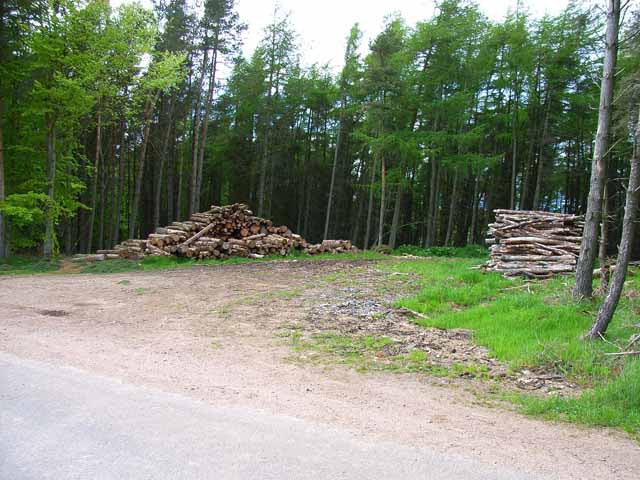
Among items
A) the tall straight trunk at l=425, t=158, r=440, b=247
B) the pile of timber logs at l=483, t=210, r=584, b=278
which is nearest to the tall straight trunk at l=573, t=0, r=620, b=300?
the pile of timber logs at l=483, t=210, r=584, b=278

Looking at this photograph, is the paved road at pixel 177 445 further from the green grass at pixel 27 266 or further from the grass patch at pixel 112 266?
the green grass at pixel 27 266

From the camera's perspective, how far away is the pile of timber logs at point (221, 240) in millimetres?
16906

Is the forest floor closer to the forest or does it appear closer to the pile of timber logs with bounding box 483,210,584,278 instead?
the pile of timber logs with bounding box 483,210,584,278

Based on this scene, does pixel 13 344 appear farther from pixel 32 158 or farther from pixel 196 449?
pixel 32 158

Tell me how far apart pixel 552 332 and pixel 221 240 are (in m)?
13.8

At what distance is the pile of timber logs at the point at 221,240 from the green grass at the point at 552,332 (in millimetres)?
9459

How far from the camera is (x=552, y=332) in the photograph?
6.68 m

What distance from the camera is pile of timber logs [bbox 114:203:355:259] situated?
16906 millimetres

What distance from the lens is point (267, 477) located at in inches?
112

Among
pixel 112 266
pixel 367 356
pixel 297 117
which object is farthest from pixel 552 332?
pixel 297 117

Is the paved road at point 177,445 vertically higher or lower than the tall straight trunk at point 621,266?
lower

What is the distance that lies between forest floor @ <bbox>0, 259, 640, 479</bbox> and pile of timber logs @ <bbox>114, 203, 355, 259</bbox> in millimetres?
5900

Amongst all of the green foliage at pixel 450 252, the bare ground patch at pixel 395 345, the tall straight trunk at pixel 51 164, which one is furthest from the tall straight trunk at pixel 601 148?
the tall straight trunk at pixel 51 164

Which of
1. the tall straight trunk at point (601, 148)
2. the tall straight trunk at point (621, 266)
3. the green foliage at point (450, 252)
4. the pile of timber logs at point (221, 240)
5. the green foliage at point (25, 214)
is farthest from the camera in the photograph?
the green foliage at point (450, 252)
